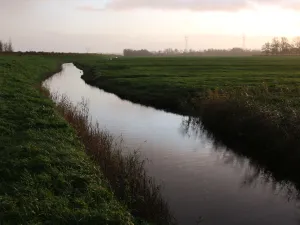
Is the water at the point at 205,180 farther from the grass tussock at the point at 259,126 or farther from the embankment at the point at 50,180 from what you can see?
the embankment at the point at 50,180

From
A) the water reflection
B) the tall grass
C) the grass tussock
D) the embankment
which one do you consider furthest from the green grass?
the grass tussock

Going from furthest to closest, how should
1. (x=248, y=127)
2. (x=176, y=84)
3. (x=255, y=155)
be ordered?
(x=176, y=84), (x=248, y=127), (x=255, y=155)

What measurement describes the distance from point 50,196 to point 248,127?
38.8 ft

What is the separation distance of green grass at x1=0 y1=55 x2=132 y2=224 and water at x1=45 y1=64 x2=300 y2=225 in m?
2.69

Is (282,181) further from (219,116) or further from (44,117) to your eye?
(44,117)

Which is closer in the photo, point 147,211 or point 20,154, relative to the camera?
point 147,211

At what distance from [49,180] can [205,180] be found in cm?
605

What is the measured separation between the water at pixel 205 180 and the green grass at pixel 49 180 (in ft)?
8.82

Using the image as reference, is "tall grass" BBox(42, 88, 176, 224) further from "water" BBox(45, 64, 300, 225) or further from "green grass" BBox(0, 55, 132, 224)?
"water" BBox(45, 64, 300, 225)

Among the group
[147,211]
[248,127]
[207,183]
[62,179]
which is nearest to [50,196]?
[62,179]

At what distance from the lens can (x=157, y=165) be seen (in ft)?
49.6

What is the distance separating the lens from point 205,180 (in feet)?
45.0

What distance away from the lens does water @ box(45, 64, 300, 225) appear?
36.3 ft

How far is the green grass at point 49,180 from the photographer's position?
8055mm
